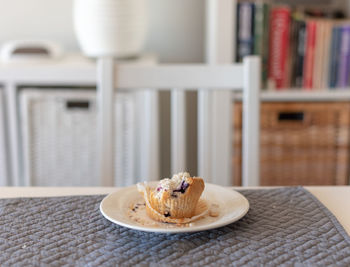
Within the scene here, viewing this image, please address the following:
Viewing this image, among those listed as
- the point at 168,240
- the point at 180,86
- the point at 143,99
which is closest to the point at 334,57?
the point at 143,99

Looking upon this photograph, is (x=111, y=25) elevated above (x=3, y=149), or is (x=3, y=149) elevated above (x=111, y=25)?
(x=111, y=25)

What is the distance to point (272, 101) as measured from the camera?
1.81 m

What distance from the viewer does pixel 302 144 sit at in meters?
1.83

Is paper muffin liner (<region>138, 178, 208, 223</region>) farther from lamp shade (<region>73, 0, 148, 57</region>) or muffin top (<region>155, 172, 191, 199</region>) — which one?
lamp shade (<region>73, 0, 148, 57</region>)

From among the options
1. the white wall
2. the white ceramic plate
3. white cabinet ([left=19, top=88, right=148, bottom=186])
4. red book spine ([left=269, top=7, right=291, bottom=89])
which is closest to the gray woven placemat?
the white ceramic plate

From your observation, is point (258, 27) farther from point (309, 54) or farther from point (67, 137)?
point (67, 137)

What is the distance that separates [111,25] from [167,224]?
1111 millimetres

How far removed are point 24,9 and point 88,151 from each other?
2.29 ft

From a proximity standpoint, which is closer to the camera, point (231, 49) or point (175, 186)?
point (175, 186)

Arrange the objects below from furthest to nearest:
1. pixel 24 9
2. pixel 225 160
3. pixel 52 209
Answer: pixel 24 9 < pixel 225 160 < pixel 52 209

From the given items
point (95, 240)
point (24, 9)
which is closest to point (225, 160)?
point (95, 240)

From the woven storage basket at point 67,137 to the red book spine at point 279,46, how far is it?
0.51 meters

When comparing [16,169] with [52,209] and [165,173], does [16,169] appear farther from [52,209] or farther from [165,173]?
[52,209]

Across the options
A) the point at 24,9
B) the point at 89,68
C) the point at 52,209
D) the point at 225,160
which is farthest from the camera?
the point at 24,9
